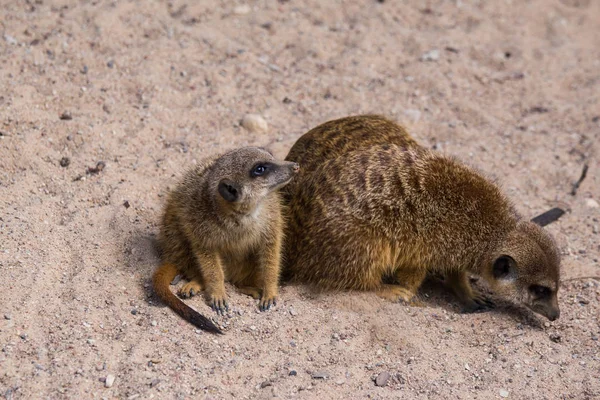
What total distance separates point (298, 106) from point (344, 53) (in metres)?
0.79

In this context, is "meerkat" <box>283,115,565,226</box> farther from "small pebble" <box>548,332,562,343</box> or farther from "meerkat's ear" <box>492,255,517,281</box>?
"small pebble" <box>548,332,562,343</box>

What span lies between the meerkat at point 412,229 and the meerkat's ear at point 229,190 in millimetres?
521

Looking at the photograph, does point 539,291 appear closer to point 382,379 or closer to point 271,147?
point 382,379

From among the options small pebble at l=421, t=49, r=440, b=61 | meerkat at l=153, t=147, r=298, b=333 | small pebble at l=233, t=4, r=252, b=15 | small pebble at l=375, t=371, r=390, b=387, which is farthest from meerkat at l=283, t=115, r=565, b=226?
small pebble at l=233, t=4, r=252, b=15

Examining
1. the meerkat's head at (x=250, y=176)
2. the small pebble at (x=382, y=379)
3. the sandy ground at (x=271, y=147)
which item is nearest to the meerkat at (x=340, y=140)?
the meerkat's head at (x=250, y=176)

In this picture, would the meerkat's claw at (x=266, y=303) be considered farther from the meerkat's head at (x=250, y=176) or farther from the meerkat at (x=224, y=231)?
the meerkat's head at (x=250, y=176)

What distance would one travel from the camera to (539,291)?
3.42 m

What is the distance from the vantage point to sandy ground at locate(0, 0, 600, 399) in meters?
2.93

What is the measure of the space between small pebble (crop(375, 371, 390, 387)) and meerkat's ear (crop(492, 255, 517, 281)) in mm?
874

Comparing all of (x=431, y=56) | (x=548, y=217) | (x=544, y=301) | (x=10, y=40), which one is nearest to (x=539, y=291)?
(x=544, y=301)

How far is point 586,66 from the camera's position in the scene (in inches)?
227

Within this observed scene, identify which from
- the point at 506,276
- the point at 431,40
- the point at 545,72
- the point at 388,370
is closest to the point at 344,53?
the point at 431,40

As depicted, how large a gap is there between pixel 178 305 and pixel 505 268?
61.4 inches

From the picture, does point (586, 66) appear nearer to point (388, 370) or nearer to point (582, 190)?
point (582, 190)
